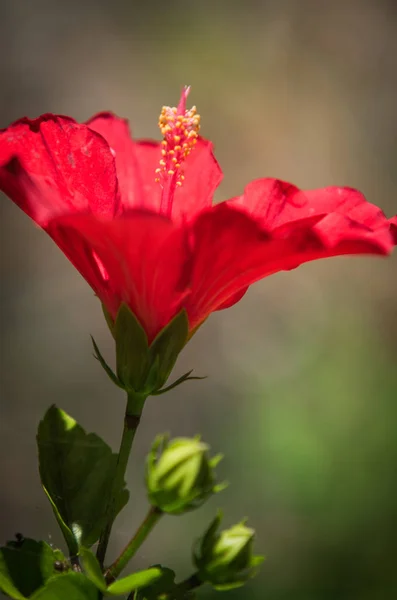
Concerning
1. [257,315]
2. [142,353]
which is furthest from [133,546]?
[257,315]

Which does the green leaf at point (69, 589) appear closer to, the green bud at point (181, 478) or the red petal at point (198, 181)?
the green bud at point (181, 478)

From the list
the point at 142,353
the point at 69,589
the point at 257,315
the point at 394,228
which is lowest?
the point at 69,589

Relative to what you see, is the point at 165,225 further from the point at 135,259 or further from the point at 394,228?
the point at 394,228

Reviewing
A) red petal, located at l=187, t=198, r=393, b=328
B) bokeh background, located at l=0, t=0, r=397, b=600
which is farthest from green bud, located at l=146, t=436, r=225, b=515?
bokeh background, located at l=0, t=0, r=397, b=600

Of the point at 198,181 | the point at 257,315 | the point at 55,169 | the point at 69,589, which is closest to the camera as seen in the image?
the point at 69,589

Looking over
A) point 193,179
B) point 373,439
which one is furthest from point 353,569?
Answer: point 193,179

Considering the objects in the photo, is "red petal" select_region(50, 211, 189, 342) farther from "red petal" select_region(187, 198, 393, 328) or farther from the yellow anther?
the yellow anther

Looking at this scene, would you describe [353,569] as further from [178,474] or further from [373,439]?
[178,474]
